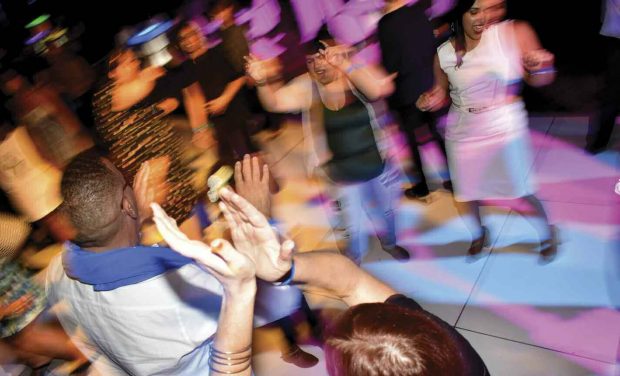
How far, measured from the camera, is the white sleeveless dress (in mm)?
2367

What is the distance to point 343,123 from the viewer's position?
254 centimetres

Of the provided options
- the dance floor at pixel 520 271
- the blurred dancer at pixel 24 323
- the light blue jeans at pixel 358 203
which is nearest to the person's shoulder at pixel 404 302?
the dance floor at pixel 520 271

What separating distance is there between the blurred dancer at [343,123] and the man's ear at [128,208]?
129 centimetres

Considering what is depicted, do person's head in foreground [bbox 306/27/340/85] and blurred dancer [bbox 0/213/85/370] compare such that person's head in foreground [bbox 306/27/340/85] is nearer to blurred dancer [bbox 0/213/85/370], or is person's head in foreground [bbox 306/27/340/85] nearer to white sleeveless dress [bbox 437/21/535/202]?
white sleeveless dress [bbox 437/21/535/202]

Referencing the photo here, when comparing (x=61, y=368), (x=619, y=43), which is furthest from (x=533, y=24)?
(x=61, y=368)

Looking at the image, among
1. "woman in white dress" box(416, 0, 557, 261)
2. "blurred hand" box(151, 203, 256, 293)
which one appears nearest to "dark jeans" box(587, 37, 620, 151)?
"woman in white dress" box(416, 0, 557, 261)

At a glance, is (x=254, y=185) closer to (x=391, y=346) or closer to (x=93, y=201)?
(x=93, y=201)

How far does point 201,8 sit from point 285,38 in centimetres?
120

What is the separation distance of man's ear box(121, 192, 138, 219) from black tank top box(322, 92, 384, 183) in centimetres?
129

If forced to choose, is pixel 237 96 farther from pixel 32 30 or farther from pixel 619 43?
→ pixel 32 30

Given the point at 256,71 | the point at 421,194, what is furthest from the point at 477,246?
the point at 256,71

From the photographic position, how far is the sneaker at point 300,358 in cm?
262

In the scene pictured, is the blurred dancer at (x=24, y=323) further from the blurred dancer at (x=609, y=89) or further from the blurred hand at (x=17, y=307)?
the blurred dancer at (x=609, y=89)

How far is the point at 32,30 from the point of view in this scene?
18.6ft
